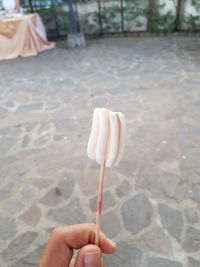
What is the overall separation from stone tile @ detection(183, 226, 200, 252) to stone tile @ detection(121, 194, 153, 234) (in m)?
0.40

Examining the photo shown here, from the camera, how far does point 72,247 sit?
987mm

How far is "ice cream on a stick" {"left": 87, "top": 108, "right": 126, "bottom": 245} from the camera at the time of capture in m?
0.97

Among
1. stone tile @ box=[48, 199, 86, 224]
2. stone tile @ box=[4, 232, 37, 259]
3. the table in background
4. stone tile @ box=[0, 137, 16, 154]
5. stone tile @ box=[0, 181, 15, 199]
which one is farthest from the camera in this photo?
the table in background

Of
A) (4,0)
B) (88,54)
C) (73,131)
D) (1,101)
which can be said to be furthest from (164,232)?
(4,0)

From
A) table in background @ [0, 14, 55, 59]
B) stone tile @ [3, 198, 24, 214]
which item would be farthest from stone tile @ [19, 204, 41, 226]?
table in background @ [0, 14, 55, 59]

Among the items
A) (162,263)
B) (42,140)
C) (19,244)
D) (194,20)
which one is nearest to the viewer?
(162,263)

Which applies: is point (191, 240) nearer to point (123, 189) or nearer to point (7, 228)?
point (123, 189)

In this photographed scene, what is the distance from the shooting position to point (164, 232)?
2.60m

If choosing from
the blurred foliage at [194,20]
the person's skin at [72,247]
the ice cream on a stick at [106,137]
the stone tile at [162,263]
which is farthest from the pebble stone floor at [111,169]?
the blurred foliage at [194,20]

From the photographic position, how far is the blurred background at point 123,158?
261 cm

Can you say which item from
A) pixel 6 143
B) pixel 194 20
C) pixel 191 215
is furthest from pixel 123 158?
pixel 194 20

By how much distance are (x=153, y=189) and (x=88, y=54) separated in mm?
6161

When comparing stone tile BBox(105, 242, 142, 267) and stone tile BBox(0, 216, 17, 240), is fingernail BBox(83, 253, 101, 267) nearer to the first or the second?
stone tile BBox(105, 242, 142, 267)

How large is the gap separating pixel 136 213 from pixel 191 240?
607 mm
